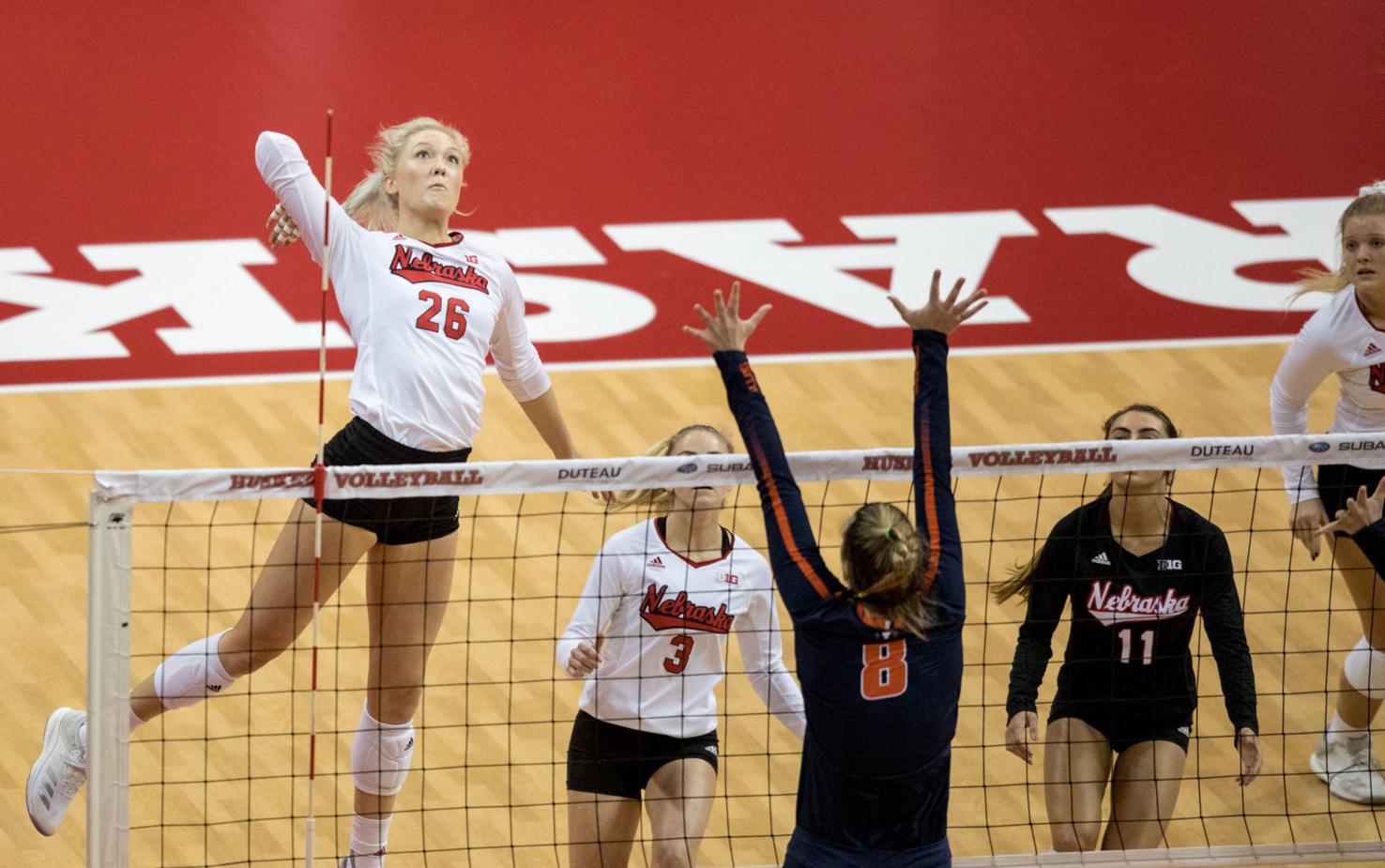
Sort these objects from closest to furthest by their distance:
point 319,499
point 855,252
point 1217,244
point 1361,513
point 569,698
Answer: point 319,499, point 1361,513, point 569,698, point 855,252, point 1217,244

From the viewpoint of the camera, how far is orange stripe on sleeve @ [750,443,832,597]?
473cm

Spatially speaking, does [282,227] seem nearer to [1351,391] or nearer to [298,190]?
[298,190]

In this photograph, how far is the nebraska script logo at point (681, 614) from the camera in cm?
598

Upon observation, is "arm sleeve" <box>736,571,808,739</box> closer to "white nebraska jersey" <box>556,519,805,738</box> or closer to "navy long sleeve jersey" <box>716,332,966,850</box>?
"white nebraska jersey" <box>556,519,805,738</box>

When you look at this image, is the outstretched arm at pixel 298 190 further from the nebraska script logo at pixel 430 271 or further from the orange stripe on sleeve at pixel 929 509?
the orange stripe on sleeve at pixel 929 509

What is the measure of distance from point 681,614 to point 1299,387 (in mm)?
2531

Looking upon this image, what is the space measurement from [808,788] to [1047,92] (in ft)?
23.0

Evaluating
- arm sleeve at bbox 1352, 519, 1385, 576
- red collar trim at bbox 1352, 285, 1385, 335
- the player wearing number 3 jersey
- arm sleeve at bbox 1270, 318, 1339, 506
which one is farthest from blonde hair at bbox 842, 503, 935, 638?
red collar trim at bbox 1352, 285, 1385, 335

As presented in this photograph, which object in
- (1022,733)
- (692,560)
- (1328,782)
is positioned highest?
(692,560)

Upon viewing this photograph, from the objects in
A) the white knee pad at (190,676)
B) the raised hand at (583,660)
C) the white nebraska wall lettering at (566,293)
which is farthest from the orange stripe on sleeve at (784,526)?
the white nebraska wall lettering at (566,293)

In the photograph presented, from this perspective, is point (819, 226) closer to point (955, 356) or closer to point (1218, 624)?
point (955, 356)

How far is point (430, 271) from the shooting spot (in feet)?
19.6

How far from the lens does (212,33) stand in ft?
35.6

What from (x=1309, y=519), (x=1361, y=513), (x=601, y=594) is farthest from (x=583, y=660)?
(x=1309, y=519)
